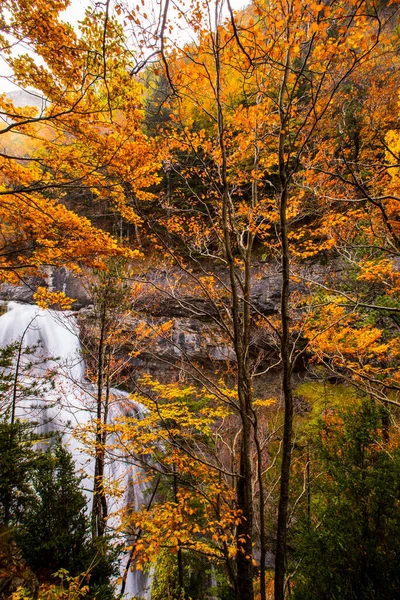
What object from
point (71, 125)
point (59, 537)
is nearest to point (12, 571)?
point (59, 537)

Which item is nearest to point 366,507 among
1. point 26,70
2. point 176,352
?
point 26,70

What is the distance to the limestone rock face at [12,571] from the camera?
12.7 ft

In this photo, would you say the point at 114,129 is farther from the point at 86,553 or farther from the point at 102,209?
the point at 102,209

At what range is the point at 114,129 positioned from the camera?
418 cm

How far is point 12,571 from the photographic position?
13.6 ft

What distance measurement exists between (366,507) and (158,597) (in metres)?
8.08

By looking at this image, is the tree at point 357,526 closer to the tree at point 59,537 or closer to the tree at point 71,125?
the tree at point 59,537

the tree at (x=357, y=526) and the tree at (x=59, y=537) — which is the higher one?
the tree at (x=357, y=526)

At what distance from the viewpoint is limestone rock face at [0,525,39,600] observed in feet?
12.7

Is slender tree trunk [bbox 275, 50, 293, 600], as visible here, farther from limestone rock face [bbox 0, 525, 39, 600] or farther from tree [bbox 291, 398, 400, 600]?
limestone rock face [bbox 0, 525, 39, 600]

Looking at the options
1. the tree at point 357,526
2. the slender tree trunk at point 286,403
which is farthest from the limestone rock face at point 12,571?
the tree at point 357,526

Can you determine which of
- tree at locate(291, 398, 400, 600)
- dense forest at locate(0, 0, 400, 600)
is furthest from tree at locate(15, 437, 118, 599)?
tree at locate(291, 398, 400, 600)

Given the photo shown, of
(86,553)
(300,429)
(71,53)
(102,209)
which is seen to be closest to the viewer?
(71,53)

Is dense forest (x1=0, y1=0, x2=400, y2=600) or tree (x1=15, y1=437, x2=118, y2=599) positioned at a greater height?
dense forest (x1=0, y1=0, x2=400, y2=600)
